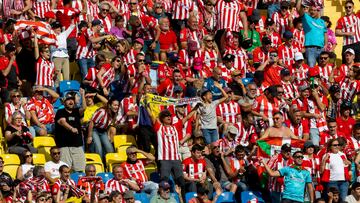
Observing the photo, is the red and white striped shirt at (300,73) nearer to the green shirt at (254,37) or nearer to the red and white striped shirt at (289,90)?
the red and white striped shirt at (289,90)

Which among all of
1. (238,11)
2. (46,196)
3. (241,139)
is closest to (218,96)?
(241,139)

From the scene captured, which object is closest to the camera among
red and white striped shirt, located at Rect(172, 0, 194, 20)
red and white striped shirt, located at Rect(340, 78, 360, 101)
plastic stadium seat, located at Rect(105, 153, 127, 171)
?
plastic stadium seat, located at Rect(105, 153, 127, 171)

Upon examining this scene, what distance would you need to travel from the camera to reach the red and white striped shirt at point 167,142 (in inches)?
1013

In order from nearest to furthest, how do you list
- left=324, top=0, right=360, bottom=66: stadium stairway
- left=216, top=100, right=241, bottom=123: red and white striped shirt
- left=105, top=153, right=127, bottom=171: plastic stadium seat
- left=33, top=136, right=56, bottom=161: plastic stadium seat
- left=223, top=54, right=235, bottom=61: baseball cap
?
1. left=33, top=136, right=56, bottom=161: plastic stadium seat
2. left=105, top=153, right=127, bottom=171: plastic stadium seat
3. left=216, top=100, right=241, bottom=123: red and white striped shirt
4. left=223, top=54, right=235, bottom=61: baseball cap
5. left=324, top=0, right=360, bottom=66: stadium stairway

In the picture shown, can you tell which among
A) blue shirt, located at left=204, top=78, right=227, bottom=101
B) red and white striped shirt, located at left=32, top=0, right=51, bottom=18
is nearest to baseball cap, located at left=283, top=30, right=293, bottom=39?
blue shirt, located at left=204, top=78, right=227, bottom=101

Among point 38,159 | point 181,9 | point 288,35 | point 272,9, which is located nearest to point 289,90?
point 288,35

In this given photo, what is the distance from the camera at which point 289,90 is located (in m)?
29.3

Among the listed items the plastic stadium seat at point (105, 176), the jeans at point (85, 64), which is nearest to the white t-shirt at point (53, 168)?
the plastic stadium seat at point (105, 176)

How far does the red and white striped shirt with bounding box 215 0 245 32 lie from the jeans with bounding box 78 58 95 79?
129 inches

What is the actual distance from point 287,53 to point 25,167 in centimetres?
752

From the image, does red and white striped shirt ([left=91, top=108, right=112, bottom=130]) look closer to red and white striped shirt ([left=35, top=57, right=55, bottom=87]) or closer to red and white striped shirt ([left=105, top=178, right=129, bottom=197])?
red and white striped shirt ([left=35, top=57, right=55, bottom=87])

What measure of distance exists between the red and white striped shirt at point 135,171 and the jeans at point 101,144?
31.5 inches

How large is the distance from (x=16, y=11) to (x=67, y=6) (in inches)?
50.8

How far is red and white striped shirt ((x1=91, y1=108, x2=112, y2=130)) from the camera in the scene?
26172 millimetres
